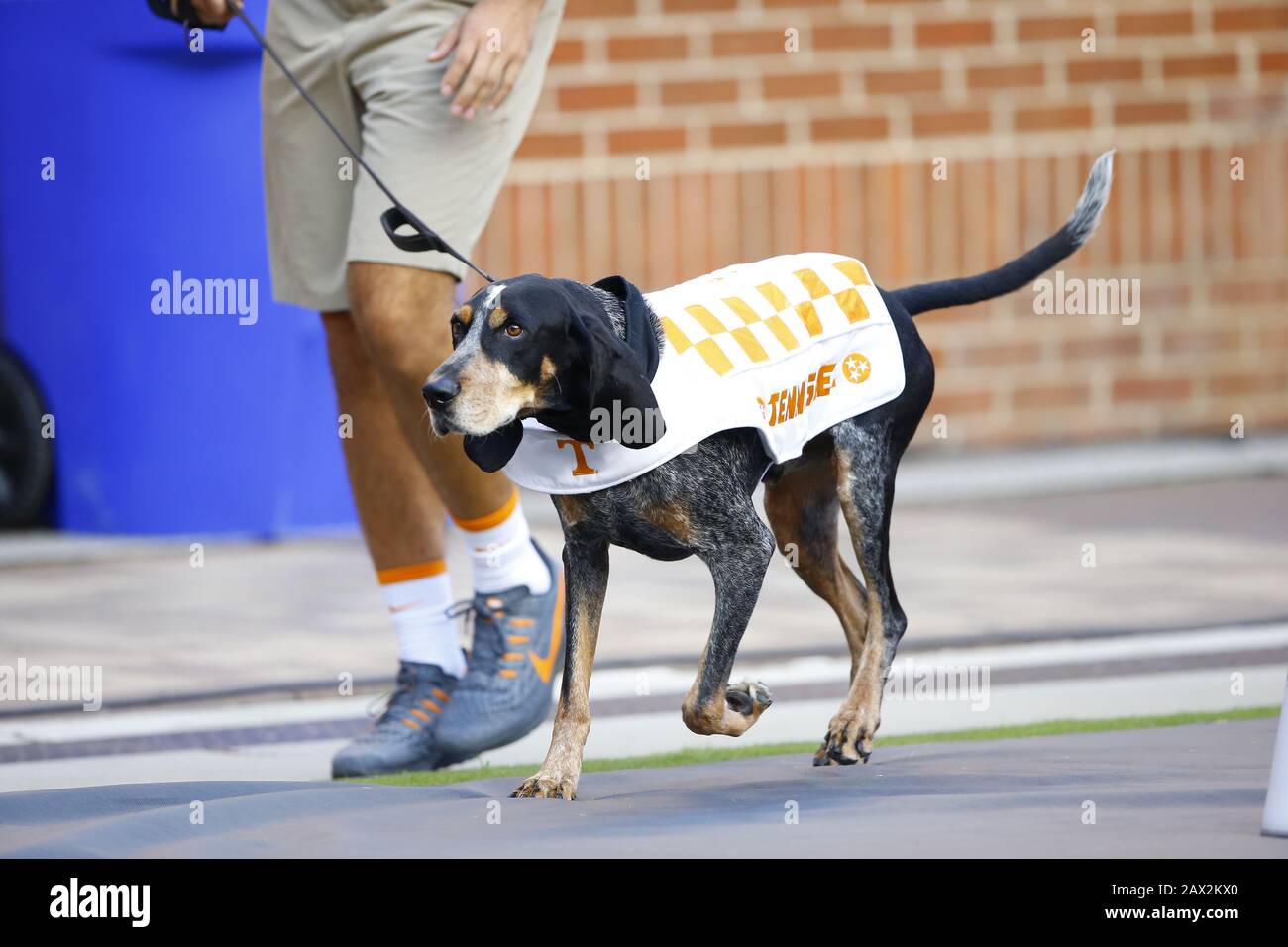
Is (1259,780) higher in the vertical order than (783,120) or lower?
lower

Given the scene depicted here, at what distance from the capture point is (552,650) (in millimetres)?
5004

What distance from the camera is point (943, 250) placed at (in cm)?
920

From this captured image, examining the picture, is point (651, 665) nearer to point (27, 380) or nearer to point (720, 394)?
point (720, 394)

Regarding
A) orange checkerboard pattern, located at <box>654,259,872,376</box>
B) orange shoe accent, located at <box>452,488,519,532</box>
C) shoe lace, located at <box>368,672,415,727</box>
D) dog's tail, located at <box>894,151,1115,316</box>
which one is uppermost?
dog's tail, located at <box>894,151,1115,316</box>

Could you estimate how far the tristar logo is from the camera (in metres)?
3.97

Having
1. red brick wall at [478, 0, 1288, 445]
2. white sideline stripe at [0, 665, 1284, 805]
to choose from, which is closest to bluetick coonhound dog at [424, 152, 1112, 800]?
white sideline stripe at [0, 665, 1284, 805]

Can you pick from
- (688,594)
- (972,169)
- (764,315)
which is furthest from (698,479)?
(972,169)

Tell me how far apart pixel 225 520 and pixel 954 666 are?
329cm

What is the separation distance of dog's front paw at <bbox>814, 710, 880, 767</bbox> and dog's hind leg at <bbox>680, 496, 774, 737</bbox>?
0.42m

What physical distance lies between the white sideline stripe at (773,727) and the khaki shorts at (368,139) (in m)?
1.10

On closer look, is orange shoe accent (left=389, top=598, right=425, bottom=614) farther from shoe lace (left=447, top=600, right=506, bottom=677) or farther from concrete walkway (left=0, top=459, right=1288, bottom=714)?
concrete walkway (left=0, top=459, right=1288, bottom=714)

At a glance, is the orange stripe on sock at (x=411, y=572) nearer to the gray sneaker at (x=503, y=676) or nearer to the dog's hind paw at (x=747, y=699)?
the gray sneaker at (x=503, y=676)

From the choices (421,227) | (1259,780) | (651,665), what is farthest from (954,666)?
(421,227)
